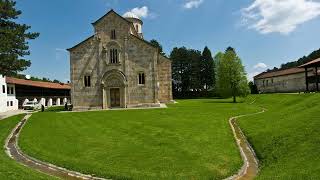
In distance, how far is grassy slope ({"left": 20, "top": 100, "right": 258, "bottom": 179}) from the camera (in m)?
16.9

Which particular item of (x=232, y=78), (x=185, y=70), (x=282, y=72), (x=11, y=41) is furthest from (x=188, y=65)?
(x=11, y=41)

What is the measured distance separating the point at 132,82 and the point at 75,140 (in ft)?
90.4

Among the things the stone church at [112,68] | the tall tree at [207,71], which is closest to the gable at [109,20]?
the stone church at [112,68]

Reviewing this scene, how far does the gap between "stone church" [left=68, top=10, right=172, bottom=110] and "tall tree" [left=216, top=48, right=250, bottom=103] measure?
67.9ft

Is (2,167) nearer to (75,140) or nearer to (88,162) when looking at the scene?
(88,162)

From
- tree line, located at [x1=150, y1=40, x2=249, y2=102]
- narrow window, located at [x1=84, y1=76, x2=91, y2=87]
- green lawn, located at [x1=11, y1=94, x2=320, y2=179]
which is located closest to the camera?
green lawn, located at [x1=11, y1=94, x2=320, y2=179]

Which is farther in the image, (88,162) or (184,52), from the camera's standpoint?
(184,52)

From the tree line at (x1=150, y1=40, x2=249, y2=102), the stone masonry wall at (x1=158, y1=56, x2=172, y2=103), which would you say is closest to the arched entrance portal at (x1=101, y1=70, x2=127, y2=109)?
the stone masonry wall at (x1=158, y1=56, x2=172, y2=103)

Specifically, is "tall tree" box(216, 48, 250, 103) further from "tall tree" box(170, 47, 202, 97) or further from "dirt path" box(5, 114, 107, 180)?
"dirt path" box(5, 114, 107, 180)

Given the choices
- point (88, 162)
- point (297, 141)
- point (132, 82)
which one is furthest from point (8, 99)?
point (297, 141)

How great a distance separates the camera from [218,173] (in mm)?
16359

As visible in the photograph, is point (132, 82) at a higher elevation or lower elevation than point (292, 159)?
higher

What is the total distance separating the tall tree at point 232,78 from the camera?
67.4m

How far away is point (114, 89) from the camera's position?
5209 cm
